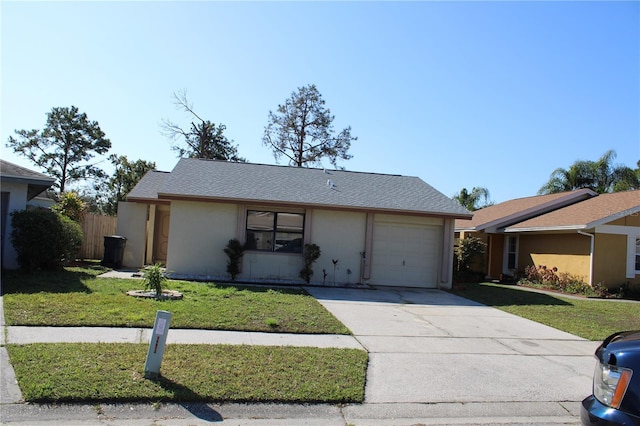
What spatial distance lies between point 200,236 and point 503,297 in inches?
386

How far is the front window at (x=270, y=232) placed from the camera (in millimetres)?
Result: 16078

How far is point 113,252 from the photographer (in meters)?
17.0

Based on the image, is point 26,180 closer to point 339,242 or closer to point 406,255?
point 339,242

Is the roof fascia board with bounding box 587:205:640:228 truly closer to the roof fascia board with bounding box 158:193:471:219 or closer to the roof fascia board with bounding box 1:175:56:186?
the roof fascia board with bounding box 158:193:471:219

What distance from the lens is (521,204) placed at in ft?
80.7

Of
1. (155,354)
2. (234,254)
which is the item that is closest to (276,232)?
(234,254)

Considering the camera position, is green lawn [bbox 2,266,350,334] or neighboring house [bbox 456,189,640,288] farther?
neighboring house [bbox 456,189,640,288]

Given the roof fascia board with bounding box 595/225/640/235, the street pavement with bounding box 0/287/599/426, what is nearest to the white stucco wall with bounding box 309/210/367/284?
the street pavement with bounding box 0/287/599/426

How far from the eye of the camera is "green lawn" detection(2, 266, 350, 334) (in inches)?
323

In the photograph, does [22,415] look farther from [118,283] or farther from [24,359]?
[118,283]

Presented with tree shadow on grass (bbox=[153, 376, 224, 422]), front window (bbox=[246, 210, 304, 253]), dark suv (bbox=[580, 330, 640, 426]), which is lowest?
tree shadow on grass (bbox=[153, 376, 224, 422])

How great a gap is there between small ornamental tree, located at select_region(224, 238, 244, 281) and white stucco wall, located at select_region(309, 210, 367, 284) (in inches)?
95.1

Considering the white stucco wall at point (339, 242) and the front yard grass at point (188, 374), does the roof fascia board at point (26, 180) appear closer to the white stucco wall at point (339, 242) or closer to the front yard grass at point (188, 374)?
the front yard grass at point (188, 374)

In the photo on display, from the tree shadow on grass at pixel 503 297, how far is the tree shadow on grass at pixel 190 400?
10336 mm
